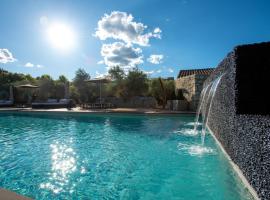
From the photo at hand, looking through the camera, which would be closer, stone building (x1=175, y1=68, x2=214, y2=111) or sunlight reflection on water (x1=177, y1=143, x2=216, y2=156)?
sunlight reflection on water (x1=177, y1=143, x2=216, y2=156)

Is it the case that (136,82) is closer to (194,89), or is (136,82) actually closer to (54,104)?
(194,89)

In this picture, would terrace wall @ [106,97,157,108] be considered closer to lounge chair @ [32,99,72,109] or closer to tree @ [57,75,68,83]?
lounge chair @ [32,99,72,109]

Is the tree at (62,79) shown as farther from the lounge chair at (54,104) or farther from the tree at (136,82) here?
the tree at (136,82)

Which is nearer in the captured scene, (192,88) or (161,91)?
(192,88)

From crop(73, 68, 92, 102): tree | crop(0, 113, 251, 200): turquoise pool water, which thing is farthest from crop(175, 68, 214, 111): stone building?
crop(73, 68, 92, 102): tree

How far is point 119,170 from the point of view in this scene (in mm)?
5500

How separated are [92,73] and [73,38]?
2612cm

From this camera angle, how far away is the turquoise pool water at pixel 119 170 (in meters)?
4.25

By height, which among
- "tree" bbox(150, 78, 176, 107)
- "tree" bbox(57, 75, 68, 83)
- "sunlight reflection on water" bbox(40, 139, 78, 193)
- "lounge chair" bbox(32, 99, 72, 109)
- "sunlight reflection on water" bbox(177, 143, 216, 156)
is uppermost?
"tree" bbox(57, 75, 68, 83)

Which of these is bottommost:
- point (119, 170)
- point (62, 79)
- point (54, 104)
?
point (119, 170)

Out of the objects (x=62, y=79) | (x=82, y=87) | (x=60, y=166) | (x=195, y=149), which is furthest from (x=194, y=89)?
(x=62, y=79)

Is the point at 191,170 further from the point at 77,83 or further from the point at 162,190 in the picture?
the point at 77,83

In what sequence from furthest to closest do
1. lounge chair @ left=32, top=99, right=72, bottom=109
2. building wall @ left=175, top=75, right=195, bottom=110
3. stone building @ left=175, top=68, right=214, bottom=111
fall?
lounge chair @ left=32, top=99, right=72, bottom=109 < building wall @ left=175, top=75, right=195, bottom=110 < stone building @ left=175, top=68, right=214, bottom=111

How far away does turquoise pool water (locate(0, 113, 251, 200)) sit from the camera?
4.25 meters
